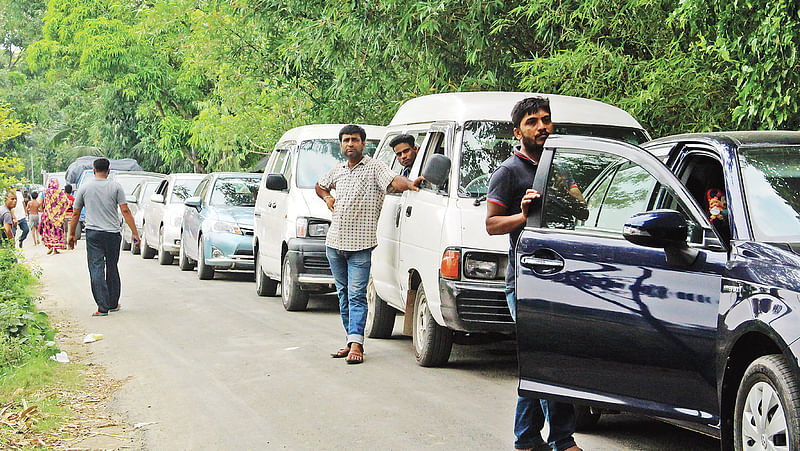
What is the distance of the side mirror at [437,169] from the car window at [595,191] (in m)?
2.52

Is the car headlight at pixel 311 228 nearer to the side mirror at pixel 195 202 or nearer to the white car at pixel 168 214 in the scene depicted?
the side mirror at pixel 195 202

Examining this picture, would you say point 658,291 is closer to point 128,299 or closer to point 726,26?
point 726,26

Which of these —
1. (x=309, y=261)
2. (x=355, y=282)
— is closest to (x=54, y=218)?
(x=309, y=261)

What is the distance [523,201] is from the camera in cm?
597

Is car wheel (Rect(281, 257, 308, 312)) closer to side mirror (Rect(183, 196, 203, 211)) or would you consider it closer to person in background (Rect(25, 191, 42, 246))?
side mirror (Rect(183, 196, 203, 211))

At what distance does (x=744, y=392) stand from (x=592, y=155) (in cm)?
163

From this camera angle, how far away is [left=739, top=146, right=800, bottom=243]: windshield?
521 centimetres

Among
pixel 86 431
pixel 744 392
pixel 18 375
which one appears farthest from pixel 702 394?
pixel 18 375

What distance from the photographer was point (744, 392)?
4.87 meters

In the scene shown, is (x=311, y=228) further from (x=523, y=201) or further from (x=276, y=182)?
(x=523, y=201)

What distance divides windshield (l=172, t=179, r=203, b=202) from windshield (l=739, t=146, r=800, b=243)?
1789cm

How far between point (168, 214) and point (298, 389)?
47.2 feet

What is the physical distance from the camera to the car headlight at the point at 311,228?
1344cm

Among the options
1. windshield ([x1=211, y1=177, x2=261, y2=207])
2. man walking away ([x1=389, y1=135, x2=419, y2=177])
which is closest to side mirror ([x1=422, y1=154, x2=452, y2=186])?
man walking away ([x1=389, y1=135, x2=419, y2=177])
